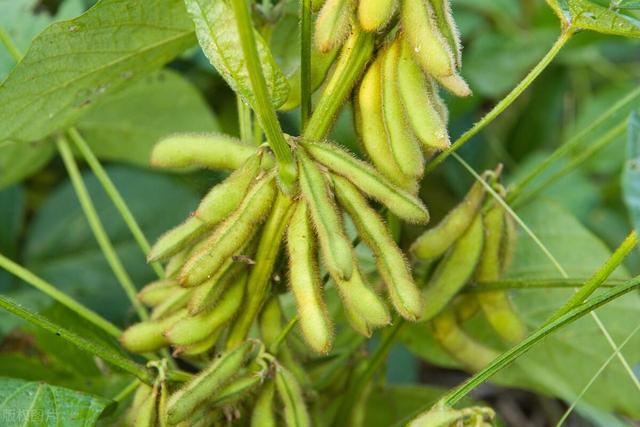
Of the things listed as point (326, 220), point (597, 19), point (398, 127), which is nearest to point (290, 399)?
point (326, 220)

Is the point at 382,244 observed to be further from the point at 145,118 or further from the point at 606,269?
the point at 145,118

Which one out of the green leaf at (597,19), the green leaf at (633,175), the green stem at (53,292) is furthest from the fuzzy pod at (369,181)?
the green stem at (53,292)

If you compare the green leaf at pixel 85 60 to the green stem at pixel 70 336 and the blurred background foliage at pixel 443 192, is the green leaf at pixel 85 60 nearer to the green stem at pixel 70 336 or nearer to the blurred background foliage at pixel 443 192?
the blurred background foliage at pixel 443 192

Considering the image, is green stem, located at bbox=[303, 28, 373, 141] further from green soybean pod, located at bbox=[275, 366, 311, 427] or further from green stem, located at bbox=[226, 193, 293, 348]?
green soybean pod, located at bbox=[275, 366, 311, 427]

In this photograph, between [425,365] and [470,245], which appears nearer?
[470,245]

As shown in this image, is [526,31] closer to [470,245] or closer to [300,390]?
[470,245]

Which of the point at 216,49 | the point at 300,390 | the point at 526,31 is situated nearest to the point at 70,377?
the point at 300,390

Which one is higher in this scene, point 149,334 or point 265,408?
point 149,334
